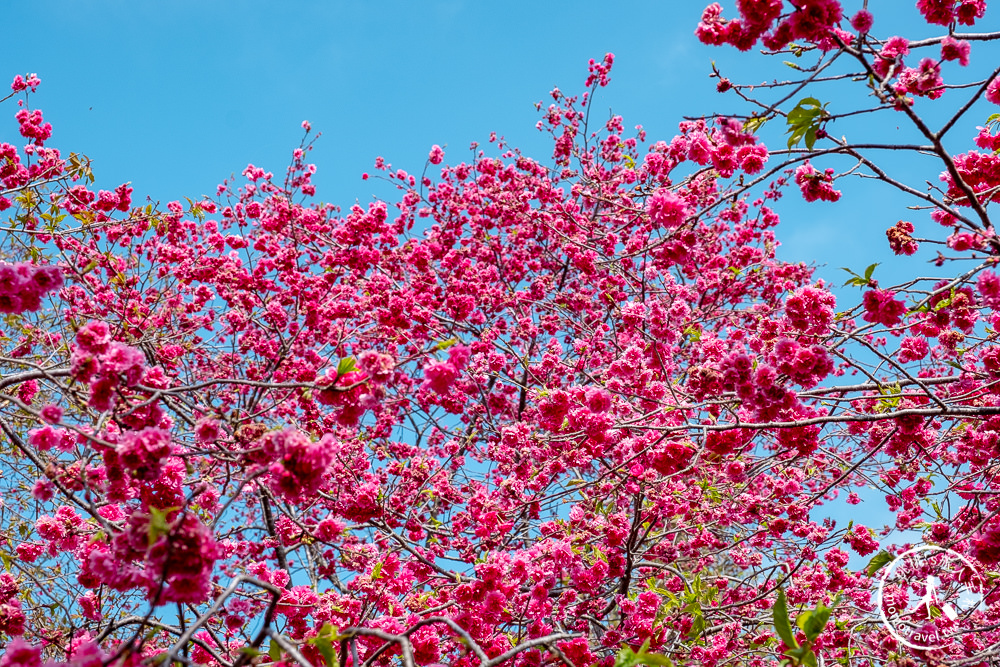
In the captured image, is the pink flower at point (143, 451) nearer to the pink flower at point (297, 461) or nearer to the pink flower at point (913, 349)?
the pink flower at point (297, 461)

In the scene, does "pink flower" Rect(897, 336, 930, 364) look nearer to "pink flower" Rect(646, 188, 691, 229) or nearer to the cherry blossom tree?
the cherry blossom tree

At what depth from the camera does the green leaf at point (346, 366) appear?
101 inches

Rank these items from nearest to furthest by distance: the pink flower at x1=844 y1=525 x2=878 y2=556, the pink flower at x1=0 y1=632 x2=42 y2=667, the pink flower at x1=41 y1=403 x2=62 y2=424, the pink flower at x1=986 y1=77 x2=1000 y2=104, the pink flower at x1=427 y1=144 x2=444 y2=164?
the pink flower at x1=0 y1=632 x2=42 y2=667 → the pink flower at x1=41 y1=403 x2=62 y2=424 → the pink flower at x1=986 y1=77 x2=1000 y2=104 → the pink flower at x1=844 y1=525 x2=878 y2=556 → the pink flower at x1=427 y1=144 x2=444 y2=164

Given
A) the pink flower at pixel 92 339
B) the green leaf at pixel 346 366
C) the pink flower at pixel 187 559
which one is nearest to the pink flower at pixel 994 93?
the green leaf at pixel 346 366

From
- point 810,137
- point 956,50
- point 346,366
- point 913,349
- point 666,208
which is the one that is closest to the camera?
point 346,366

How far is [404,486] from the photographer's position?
6.77 m

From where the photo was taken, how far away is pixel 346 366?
2.58 m

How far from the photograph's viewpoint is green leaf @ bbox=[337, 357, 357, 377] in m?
2.56

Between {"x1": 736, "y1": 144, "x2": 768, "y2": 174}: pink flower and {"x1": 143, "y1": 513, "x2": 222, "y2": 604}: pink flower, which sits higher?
{"x1": 736, "y1": 144, "x2": 768, "y2": 174}: pink flower

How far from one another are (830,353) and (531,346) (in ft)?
19.4

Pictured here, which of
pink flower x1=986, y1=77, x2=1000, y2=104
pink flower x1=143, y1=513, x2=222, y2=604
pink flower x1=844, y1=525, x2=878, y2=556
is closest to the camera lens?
pink flower x1=143, y1=513, x2=222, y2=604

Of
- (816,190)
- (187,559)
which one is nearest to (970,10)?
(816,190)

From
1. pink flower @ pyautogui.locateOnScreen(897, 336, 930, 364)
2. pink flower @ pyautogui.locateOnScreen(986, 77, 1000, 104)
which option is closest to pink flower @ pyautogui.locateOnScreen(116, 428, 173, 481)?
pink flower @ pyautogui.locateOnScreen(986, 77, 1000, 104)

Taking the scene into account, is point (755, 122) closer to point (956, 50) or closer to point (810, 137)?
point (810, 137)
